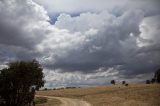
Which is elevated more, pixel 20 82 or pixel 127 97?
pixel 20 82

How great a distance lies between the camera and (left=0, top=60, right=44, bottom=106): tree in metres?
78.8

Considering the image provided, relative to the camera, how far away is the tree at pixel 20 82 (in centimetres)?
7875

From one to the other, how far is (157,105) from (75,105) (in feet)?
63.2

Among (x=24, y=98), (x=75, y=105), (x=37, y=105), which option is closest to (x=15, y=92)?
(x=24, y=98)

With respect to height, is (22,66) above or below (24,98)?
above

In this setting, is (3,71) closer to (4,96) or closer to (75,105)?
(4,96)

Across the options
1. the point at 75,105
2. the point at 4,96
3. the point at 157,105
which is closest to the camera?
the point at 157,105

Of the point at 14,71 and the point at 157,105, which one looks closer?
the point at 157,105

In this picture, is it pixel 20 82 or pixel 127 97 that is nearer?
pixel 20 82

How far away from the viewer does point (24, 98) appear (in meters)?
80.2

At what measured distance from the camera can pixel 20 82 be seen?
78875 millimetres

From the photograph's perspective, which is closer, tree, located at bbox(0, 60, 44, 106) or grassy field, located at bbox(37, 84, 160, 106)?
grassy field, located at bbox(37, 84, 160, 106)

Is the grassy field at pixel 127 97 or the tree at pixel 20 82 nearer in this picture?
the grassy field at pixel 127 97

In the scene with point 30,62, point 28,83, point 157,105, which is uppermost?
point 30,62
